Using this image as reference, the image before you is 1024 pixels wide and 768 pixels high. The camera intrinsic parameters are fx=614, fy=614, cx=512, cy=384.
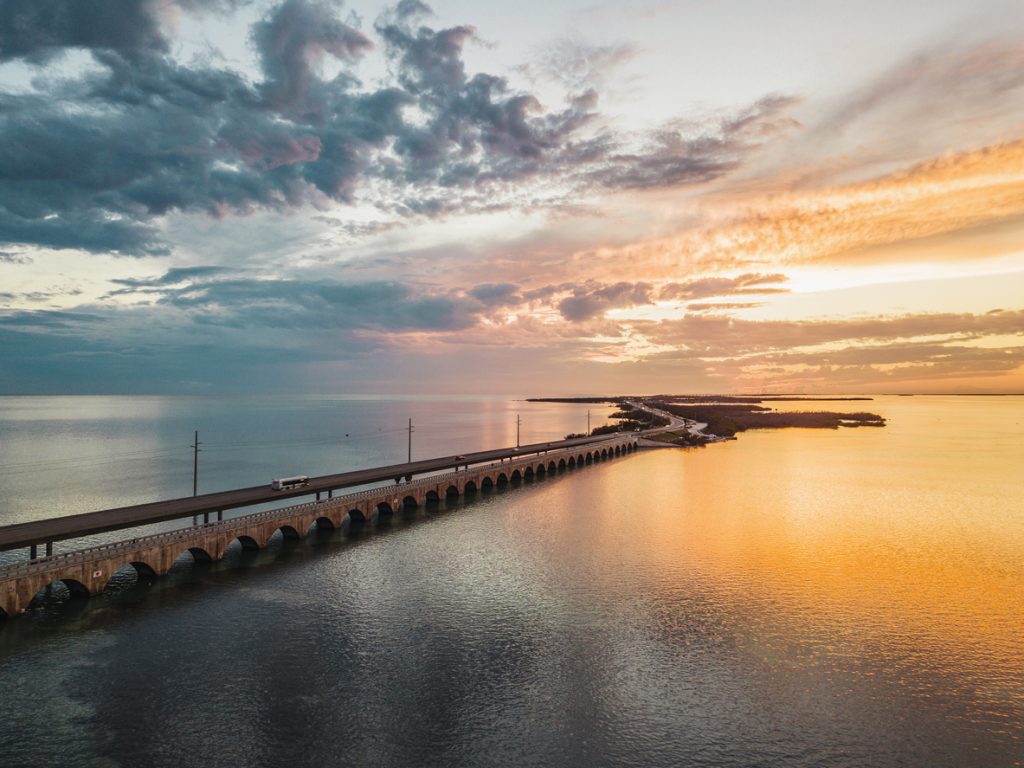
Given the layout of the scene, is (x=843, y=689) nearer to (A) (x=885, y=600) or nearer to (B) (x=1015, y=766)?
(B) (x=1015, y=766)

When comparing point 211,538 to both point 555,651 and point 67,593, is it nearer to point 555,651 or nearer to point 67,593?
point 67,593

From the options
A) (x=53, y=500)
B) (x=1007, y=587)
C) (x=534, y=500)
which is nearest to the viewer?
(x=1007, y=587)

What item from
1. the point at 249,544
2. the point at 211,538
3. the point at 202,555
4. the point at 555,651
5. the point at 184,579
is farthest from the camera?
the point at 249,544

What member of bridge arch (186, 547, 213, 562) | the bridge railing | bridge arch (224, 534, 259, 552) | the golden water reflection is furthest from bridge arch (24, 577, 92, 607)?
the golden water reflection

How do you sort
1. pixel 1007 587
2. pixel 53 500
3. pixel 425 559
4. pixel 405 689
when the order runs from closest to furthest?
pixel 405 689 → pixel 1007 587 → pixel 425 559 → pixel 53 500

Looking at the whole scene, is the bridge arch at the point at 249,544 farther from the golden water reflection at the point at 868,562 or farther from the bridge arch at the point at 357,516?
the golden water reflection at the point at 868,562

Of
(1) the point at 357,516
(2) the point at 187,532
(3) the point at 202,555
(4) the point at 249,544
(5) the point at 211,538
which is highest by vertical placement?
(2) the point at 187,532

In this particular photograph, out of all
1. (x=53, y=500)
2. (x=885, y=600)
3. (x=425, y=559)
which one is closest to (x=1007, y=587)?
(x=885, y=600)

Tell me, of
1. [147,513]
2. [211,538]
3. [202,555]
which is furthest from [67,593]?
[211,538]

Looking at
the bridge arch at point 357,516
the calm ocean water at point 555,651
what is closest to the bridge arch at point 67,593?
the calm ocean water at point 555,651
